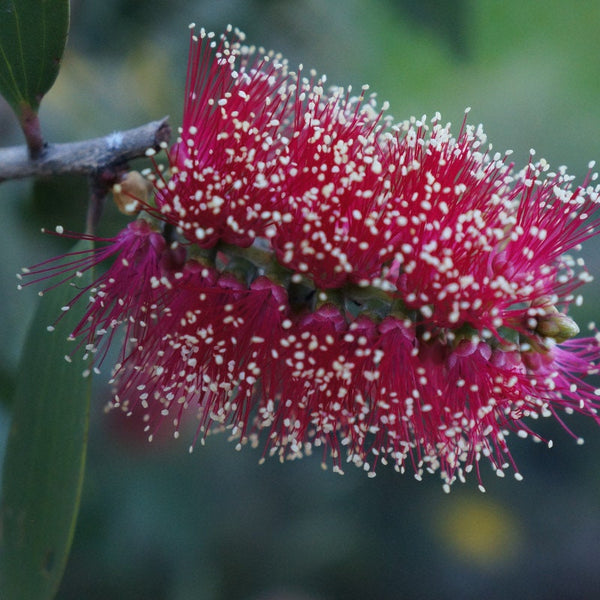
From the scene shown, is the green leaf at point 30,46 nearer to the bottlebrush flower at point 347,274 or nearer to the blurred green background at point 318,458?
the bottlebrush flower at point 347,274

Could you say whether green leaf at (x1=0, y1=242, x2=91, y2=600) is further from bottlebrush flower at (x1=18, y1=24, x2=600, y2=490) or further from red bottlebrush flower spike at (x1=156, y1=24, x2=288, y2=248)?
red bottlebrush flower spike at (x1=156, y1=24, x2=288, y2=248)

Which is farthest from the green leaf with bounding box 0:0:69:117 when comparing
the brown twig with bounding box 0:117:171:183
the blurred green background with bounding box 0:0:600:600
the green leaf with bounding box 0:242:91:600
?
the blurred green background with bounding box 0:0:600:600

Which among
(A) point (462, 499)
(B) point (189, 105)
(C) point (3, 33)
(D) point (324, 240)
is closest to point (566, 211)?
(D) point (324, 240)

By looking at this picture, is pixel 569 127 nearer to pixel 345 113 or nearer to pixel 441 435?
pixel 345 113

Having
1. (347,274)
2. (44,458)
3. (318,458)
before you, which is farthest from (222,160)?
(318,458)

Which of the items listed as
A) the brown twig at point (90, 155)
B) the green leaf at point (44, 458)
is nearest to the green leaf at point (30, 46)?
the brown twig at point (90, 155)
